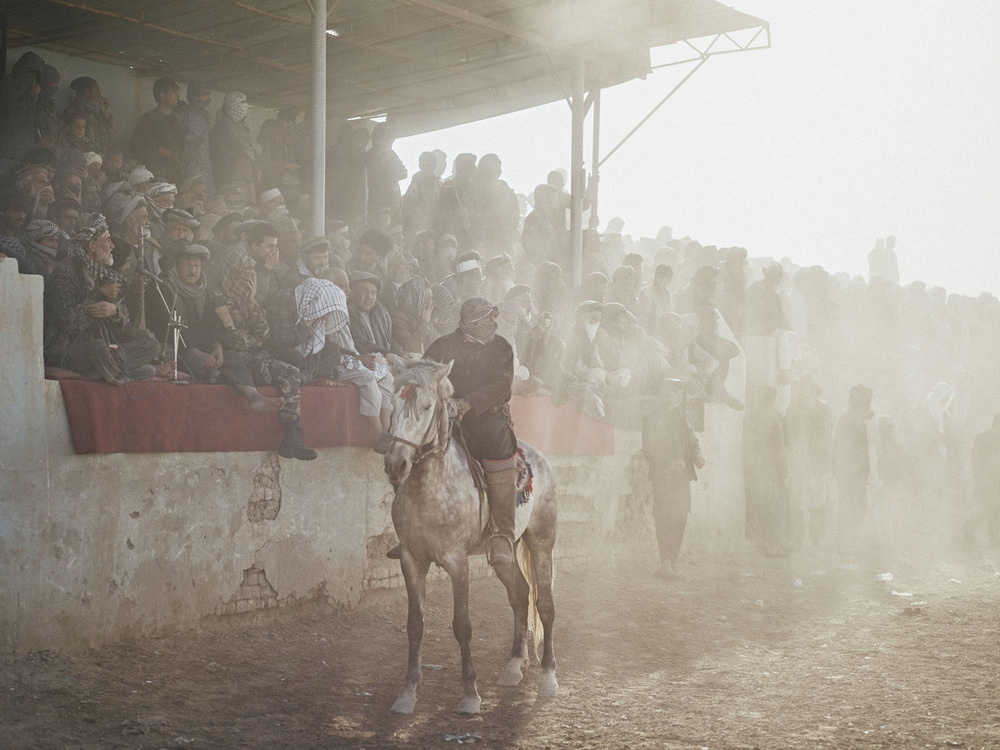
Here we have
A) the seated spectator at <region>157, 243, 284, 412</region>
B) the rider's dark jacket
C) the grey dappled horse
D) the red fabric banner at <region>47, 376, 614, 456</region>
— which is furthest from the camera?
the seated spectator at <region>157, 243, 284, 412</region>

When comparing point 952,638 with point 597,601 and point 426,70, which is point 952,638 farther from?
point 426,70

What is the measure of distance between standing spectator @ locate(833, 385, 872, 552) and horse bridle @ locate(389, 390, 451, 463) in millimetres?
11238

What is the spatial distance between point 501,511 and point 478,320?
1.32m

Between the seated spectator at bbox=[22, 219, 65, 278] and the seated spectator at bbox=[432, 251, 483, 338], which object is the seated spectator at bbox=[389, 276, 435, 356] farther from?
the seated spectator at bbox=[22, 219, 65, 278]

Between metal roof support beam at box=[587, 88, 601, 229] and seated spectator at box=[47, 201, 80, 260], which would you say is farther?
metal roof support beam at box=[587, 88, 601, 229]

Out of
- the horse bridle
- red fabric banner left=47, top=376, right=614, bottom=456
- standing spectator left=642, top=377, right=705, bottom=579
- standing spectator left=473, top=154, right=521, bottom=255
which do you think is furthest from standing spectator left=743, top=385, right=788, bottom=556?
the horse bridle

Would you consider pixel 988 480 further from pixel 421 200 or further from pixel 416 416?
pixel 416 416

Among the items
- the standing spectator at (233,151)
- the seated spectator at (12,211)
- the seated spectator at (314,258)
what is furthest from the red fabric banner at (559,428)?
the seated spectator at (12,211)

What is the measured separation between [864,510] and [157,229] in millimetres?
11771

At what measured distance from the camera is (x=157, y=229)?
9680 mm

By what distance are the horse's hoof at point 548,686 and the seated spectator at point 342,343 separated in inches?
106

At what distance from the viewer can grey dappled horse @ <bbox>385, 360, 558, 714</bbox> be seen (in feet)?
22.1

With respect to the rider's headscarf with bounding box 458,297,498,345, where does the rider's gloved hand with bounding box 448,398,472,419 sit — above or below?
below

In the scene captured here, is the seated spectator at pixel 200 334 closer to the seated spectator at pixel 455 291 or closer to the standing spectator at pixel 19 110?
the seated spectator at pixel 455 291
